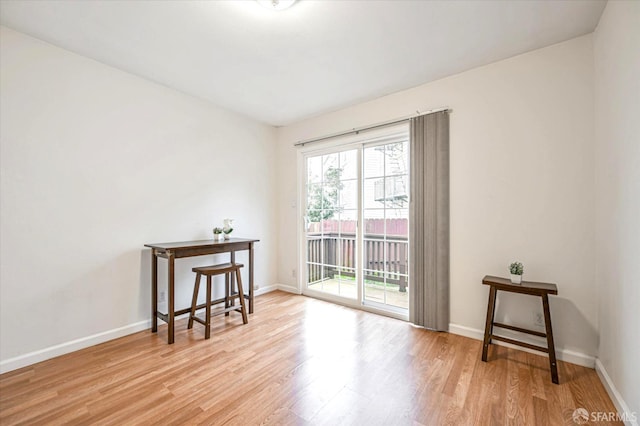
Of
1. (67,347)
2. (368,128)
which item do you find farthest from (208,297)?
(368,128)

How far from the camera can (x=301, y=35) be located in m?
2.10

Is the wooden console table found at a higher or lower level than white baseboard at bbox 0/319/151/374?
higher

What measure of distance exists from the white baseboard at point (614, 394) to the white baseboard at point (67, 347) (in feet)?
12.1

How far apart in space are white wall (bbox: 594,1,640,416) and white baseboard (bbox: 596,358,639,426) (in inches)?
1.2

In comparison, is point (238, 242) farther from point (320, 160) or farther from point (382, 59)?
point (382, 59)

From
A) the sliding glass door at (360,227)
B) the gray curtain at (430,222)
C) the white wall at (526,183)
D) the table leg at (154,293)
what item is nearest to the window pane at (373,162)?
the sliding glass door at (360,227)

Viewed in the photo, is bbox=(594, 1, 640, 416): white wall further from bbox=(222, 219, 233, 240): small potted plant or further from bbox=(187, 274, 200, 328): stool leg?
bbox=(222, 219, 233, 240): small potted plant

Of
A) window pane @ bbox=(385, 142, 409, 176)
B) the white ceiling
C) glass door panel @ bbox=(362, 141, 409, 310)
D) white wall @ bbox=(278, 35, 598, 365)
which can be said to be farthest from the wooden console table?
white wall @ bbox=(278, 35, 598, 365)

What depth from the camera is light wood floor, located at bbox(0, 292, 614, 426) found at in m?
1.58

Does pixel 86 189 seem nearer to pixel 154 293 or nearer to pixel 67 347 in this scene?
pixel 154 293

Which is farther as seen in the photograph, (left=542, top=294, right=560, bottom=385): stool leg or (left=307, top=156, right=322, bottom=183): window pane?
(left=307, top=156, right=322, bottom=183): window pane

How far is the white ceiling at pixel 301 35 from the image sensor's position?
1823 millimetres

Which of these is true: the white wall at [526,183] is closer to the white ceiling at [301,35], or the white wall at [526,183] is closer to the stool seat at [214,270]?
the white ceiling at [301,35]

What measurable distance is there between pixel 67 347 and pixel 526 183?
4168 mm
